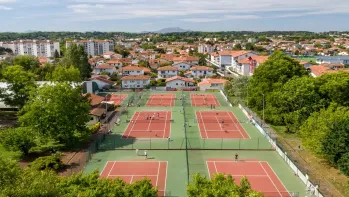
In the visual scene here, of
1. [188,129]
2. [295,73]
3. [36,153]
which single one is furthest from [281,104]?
[36,153]

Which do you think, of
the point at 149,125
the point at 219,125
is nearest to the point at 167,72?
the point at 149,125

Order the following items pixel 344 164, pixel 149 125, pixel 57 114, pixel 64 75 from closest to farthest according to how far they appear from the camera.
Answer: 1. pixel 344 164
2. pixel 57 114
3. pixel 149 125
4. pixel 64 75

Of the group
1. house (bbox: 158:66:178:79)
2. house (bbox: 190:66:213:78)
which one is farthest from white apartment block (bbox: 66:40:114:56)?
house (bbox: 190:66:213:78)

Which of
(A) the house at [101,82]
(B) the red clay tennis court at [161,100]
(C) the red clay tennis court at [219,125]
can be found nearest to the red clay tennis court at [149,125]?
(C) the red clay tennis court at [219,125]

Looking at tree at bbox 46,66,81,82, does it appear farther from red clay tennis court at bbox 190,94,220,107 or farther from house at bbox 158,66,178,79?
house at bbox 158,66,178,79

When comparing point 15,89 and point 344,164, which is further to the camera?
point 15,89

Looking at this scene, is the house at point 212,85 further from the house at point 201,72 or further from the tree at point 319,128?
the tree at point 319,128

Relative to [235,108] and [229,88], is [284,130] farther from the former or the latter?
[229,88]

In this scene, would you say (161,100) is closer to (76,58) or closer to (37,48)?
(76,58)
